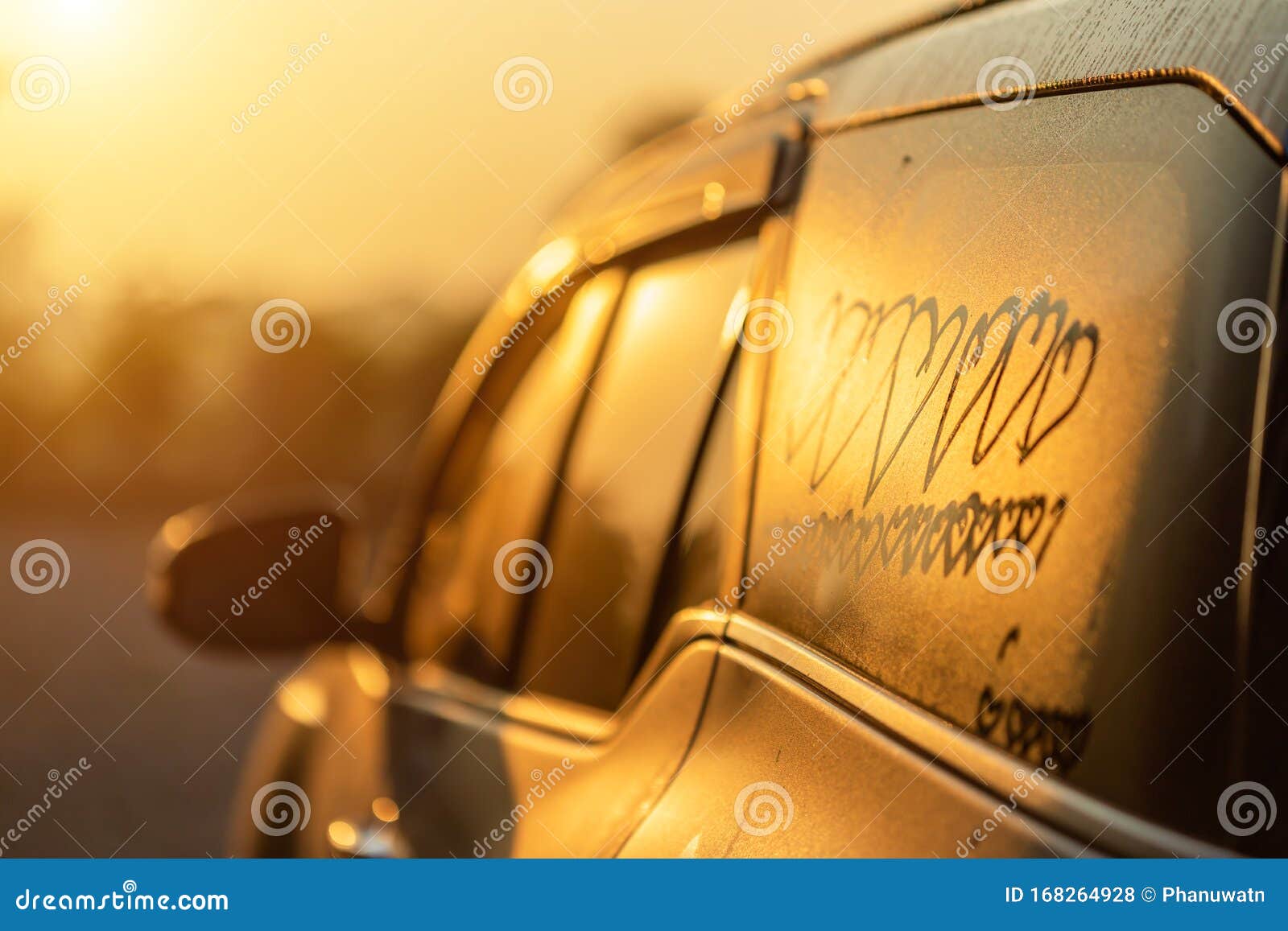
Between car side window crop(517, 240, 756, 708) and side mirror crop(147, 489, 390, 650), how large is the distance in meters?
0.63

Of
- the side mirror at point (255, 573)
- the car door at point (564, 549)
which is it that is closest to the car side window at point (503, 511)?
the car door at point (564, 549)

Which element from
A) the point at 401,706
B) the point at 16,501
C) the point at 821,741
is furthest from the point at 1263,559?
the point at 16,501

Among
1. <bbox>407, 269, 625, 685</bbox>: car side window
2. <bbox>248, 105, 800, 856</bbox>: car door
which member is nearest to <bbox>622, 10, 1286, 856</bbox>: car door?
<bbox>248, 105, 800, 856</bbox>: car door

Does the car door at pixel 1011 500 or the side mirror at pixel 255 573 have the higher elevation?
the car door at pixel 1011 500

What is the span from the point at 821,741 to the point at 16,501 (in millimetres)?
16895

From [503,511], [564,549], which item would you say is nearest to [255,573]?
[503,511]

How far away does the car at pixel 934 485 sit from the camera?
0.82 metres

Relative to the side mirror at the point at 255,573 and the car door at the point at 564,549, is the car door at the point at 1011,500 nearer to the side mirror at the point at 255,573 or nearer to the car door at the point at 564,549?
the car door at the point at 564,549

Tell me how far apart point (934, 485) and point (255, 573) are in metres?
1.59

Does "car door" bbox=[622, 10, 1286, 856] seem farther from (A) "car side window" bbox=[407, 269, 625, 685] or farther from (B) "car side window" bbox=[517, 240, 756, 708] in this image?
(A) "car side window" bbox=[407, 269, 625, 685]

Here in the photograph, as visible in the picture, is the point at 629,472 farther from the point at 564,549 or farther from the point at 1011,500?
the point at 1011,500

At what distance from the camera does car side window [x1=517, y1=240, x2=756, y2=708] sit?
1463 mm

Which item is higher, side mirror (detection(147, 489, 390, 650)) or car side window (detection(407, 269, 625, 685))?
car side window (detection(407, 269, 625, 685))

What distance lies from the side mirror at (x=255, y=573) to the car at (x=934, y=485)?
0.53 meters
